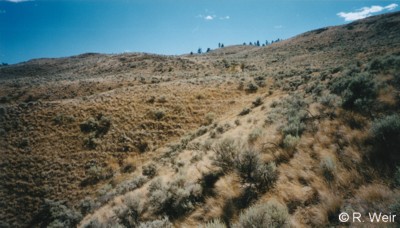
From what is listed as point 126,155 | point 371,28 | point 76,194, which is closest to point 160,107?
point 126,155

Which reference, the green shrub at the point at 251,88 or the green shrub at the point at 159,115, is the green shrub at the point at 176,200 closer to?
the green shrub at the point at 159,115

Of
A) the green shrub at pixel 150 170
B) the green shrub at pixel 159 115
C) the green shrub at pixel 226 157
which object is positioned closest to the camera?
the green shrub at pixel 226 157

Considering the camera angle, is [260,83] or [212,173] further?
[260,83]

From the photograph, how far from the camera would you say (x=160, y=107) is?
26375 millimetres

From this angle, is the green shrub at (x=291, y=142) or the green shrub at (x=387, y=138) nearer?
the green shrub at (x=387, y=138)

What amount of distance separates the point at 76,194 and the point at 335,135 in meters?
17.4

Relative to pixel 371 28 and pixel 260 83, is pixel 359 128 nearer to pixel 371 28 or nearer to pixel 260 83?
pixel 260 83

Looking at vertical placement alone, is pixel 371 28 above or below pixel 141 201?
above

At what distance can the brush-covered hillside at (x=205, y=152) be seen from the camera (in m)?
4.58

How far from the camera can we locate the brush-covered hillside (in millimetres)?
4578

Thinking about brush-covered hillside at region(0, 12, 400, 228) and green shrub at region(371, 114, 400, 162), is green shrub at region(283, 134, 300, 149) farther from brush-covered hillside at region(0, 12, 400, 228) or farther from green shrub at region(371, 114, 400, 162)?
green shrub at region(371, 114, 400, 162)

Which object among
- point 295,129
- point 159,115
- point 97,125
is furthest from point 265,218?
point 97,125

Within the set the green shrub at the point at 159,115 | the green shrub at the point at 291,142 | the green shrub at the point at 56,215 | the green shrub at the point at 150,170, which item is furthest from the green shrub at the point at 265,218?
the green shrub at the point at 159,115

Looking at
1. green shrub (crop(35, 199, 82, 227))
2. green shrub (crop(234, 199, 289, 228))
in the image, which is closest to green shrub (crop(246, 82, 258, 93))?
green shrub (crop(35, 199, 82, 227))
